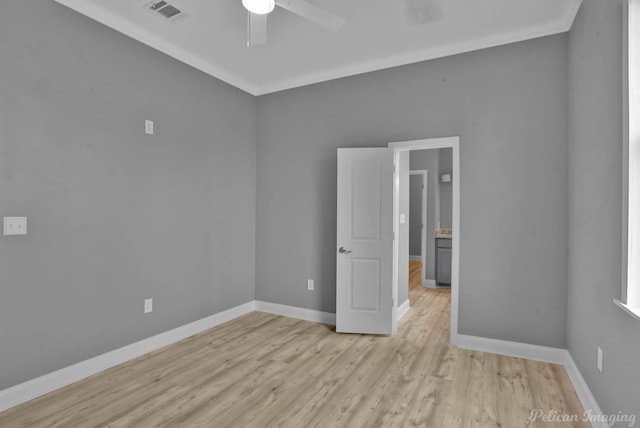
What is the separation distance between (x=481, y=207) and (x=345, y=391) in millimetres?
2053

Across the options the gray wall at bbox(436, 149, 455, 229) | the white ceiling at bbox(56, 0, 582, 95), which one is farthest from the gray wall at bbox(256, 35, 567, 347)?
the gray wall at bbox(436, 149, 455, 229)

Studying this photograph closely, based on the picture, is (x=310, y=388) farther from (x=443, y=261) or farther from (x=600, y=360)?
(x=443, y=261)

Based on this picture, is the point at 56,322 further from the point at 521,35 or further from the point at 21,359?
the point at 521,35

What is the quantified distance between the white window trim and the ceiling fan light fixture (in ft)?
6.31

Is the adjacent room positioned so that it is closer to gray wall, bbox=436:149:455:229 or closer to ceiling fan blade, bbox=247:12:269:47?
ceiling fan blade, bbox=247:12:269:47

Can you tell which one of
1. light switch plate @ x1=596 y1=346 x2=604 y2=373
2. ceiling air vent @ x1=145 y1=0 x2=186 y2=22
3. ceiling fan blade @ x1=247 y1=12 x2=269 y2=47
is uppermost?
ceiling air vent @ x1=145 y1=0 x2=186 y2=22

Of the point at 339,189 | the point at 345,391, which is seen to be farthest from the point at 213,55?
the point at 345,391

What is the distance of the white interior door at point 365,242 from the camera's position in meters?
3.66

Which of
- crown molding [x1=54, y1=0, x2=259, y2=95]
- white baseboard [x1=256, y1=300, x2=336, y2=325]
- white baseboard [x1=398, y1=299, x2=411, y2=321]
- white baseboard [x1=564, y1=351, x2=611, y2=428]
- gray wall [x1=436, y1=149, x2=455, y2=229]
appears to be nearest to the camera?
white baseboard [x1=564, y1=351, x2=611, y2=428]

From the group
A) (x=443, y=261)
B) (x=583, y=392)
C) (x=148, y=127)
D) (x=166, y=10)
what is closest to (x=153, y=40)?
(x=166, y=10)

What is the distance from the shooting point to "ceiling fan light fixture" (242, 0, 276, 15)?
2.15 metres

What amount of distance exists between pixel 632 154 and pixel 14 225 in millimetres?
3671

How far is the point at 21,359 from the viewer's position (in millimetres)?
2361

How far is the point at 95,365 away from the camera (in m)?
2.78
